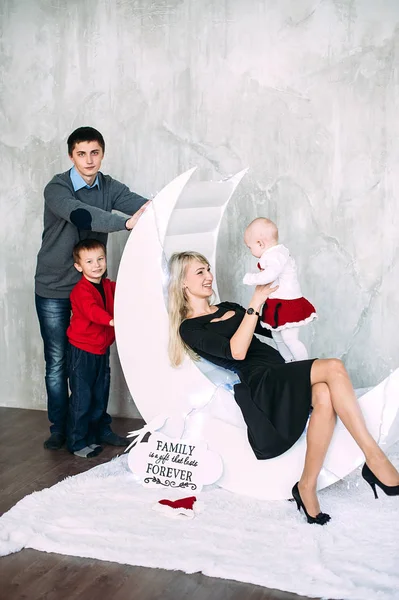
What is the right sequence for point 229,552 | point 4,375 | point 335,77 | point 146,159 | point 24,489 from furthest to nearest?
1. point 4,375
2. point 146,159
3. point 335,77
4. point 24,489
5. point 229,552

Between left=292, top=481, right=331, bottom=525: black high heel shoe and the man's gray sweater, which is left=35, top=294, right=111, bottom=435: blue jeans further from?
left=292, top=481, right=331, bottom=525: black high heel shoe

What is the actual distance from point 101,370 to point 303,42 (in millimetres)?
1786

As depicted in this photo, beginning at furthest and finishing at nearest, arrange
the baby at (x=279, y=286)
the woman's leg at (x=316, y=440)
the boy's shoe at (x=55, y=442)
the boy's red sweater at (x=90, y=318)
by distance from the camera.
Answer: the boy's shoe at (x=55, y=442) < the boy's red sweater at (x=90, y=318) < the baby at (x=279, y=286) < the woman's leg at (x=316, y=440)

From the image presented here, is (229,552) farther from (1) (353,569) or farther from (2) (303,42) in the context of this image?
(2) (303,42)

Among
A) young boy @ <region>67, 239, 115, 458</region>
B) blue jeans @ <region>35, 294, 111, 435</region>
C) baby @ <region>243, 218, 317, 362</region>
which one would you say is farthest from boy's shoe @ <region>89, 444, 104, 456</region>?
baby @ <region>243, 218, 317, 362</region>

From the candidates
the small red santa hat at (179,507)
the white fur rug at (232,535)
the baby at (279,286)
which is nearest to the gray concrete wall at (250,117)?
the baby at (279,286)

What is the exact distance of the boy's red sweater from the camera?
327cm

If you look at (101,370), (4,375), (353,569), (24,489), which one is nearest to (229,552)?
(353,569)

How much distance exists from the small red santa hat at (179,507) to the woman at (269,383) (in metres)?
0.29

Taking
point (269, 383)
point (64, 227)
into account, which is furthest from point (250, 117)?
point (269, 383)

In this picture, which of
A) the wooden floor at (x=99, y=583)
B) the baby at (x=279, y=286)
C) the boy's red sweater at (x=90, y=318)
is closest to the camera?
Result: the wooden floor at (x=99, y=583)

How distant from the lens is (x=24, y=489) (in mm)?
2885

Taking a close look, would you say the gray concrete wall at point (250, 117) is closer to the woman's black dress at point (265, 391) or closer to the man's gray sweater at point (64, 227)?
A: the man's gray sweater at point (64, 227)

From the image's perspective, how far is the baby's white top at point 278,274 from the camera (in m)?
2.77
